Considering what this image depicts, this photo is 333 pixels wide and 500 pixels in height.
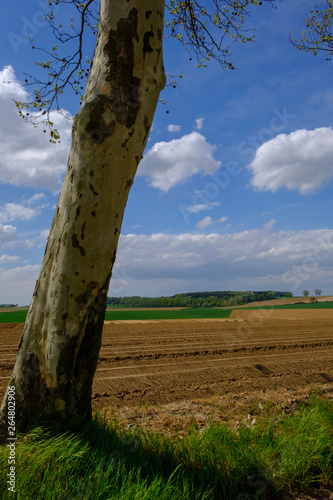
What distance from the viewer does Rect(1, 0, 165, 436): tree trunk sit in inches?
111

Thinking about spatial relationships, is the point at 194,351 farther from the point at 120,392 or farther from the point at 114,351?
the point at 120,392

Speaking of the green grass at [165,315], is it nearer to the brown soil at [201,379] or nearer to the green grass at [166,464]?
the brown soil at [201,379]

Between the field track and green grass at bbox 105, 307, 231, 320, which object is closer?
the field track

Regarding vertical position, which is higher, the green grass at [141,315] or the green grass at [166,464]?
the green grass at [166,464]

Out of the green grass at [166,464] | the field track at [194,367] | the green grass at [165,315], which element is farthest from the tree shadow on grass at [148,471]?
the green grass at [165,315]

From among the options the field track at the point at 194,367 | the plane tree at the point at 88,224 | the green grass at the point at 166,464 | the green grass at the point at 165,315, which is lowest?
the green grass at the point at 165,315

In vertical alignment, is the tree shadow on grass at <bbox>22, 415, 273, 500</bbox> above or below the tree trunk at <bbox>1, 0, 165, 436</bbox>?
below

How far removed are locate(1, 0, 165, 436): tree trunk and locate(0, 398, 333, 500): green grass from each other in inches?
13.8

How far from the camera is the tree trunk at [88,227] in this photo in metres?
2.83

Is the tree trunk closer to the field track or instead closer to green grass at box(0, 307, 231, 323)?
the field track

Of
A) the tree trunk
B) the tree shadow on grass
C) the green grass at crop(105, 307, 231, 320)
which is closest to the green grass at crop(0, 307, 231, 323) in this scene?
the green grass at crop(105, 307, 231, 320)

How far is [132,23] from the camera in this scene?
2990 mm

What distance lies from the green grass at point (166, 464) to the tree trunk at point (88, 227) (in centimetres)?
35

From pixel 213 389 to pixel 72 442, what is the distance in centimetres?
395
